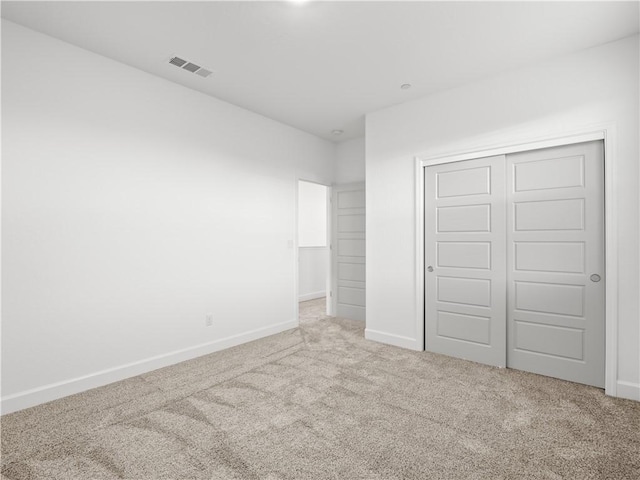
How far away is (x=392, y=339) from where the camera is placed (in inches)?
154

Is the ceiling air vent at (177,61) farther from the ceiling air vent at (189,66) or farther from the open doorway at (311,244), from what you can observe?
the open doorway at (311,244)

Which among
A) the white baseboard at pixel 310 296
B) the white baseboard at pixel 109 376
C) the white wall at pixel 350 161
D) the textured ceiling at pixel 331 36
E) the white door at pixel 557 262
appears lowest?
the white baseboard at pixel 310 296

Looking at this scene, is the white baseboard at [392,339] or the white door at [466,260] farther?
the white baseboard at [392,339]

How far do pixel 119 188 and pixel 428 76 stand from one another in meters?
3.11

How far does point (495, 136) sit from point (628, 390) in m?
2.39

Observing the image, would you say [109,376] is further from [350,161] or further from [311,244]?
[311,244]

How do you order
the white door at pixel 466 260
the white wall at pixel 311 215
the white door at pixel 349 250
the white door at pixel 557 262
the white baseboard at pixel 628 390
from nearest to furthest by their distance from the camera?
1. the white baseboard at pixel 628 390
2. the white door at pixel 557 262
3. the white door at pixel 466 260
4. the white door at pixel 349 250
5. the white wall at pixel 311 215

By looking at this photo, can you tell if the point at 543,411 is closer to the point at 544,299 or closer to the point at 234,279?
the point at 544,299

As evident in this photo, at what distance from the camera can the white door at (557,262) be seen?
278cm

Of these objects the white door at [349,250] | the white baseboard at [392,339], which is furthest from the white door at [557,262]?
the white door at [349,250]

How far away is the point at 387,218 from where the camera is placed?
3.98 meters

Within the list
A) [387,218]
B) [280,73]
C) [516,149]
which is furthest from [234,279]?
[516,149]

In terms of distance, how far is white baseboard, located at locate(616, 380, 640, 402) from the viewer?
2.55 meters

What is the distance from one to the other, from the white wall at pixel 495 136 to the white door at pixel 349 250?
102cm
